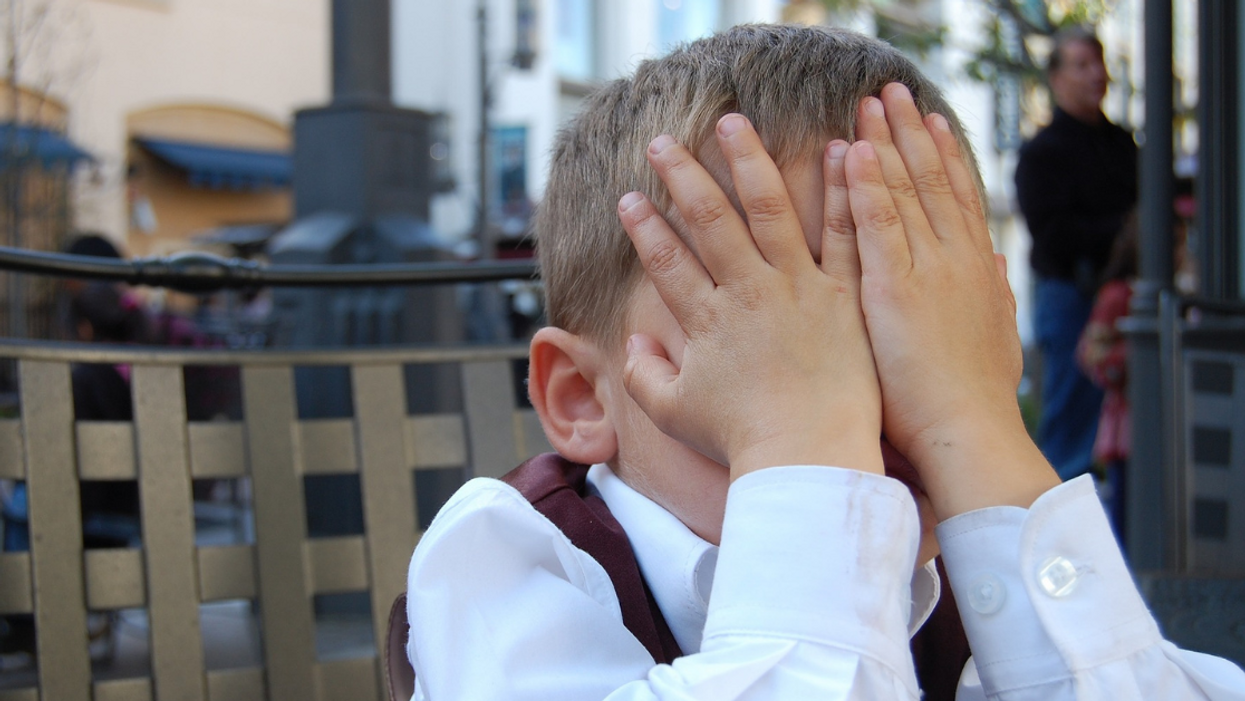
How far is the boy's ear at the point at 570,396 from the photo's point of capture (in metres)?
1.01

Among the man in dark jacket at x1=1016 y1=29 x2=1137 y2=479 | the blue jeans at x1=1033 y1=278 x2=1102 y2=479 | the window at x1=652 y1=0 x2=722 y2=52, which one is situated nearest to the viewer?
the man in dark jacket at x1=1016 y1=29 x2=1137 y2=479

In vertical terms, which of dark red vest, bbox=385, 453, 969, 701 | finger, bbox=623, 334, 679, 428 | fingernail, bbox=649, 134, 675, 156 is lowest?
dark red vest, bbox=385, 453, 969, 701

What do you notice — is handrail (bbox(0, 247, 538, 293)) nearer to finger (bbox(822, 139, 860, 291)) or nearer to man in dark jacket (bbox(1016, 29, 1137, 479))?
finger (bbox(822, 139, 860, 291))

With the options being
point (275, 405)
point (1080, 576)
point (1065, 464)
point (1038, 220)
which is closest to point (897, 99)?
point (1080, 576)

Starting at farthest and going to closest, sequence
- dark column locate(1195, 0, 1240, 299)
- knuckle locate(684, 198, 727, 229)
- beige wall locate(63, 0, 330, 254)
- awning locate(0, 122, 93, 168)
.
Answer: beige wall locate(63, 0, 330, 254), awning locate(0, 122, 93, 168), dark column locate(1195, 0, 1240, 299), knuckle locate(684, 198, 727, 229)

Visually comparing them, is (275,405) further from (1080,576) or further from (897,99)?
(1080,576)

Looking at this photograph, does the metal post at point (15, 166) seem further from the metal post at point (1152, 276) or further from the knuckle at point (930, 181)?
the knuckle at point (930, 181)

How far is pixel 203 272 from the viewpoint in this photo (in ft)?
4.81

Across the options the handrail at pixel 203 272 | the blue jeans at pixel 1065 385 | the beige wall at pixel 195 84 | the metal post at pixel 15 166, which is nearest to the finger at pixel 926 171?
the handrail at pixel 203 272

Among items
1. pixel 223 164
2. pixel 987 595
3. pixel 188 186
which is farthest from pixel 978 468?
pixel 188 186

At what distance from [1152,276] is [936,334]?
8.75 ft

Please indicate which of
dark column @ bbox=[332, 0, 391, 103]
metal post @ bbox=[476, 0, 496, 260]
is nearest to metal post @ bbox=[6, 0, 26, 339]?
dark column @ bbox=[332, 0, 391, 103]

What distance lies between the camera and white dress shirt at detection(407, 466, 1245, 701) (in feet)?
2.41

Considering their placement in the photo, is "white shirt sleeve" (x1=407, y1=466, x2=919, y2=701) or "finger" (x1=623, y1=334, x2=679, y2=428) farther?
"finger" (x1=623, y1=334, x2=679, y2=428)
